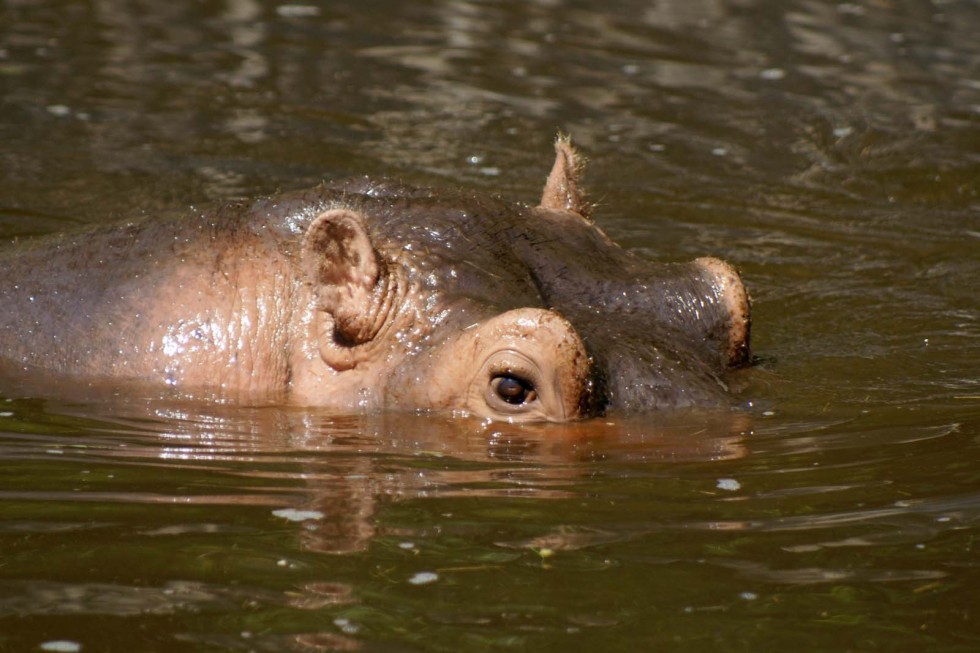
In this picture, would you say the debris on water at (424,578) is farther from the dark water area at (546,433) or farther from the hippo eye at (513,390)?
the hippo eye at (513,390)

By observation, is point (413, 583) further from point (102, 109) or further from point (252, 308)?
point (102, 109)

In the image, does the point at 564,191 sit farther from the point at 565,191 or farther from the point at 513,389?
the point at 513,389

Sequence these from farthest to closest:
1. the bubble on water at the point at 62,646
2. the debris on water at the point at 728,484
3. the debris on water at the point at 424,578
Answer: the debris on water at the point at 728,484
the debris on water at the point at 424,578
the bubble on water at the point at 62,646

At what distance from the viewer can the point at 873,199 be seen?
39.9 feet

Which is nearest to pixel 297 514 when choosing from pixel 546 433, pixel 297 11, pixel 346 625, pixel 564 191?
pixel 346 625

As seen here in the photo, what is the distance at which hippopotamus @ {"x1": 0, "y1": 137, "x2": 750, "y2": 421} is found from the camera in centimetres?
610

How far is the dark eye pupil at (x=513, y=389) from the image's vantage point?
6.08 meters

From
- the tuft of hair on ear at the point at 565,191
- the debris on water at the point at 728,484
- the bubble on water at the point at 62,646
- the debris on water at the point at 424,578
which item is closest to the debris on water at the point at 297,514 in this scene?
the debris on water at the point at 424,578

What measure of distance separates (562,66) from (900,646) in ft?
40.1

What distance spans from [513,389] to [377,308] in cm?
67

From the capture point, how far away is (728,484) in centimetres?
560

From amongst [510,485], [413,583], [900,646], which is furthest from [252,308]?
[900,646]

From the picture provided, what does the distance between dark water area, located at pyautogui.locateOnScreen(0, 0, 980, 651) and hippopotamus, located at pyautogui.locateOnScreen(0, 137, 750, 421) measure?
0.14 m

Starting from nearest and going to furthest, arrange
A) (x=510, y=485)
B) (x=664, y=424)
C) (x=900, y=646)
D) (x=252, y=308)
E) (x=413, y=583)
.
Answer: (x=900, y=646) → (x=413, y=583) → (x=510, y=485) → (x=664, y=424) → (x=252, y=308)
